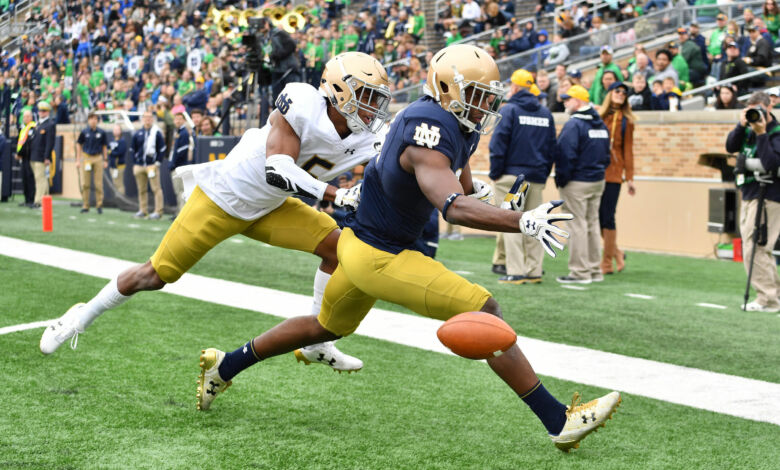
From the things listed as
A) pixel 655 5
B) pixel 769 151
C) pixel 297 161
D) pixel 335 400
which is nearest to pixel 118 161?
pixel 655 5

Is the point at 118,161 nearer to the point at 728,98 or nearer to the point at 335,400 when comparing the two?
the point at 728,98

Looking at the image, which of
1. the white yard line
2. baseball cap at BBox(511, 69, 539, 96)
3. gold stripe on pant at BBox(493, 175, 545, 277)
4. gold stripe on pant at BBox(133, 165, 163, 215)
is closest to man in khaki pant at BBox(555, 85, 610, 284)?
gold stripe on pant at BBox(493, 175, 545, 277)

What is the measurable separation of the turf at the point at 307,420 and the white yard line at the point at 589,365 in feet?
0.71

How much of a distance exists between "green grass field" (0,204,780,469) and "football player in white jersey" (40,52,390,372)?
0.37 metres

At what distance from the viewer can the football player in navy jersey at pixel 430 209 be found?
12.6ft

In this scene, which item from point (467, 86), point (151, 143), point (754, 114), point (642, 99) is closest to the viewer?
point (467, 86)

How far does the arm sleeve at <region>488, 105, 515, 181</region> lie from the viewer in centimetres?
937

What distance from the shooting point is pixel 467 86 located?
3.91 meters

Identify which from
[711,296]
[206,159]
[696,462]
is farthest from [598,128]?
[206,159]

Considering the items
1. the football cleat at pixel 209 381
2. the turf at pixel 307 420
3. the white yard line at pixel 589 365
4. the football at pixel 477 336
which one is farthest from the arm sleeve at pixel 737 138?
the football cleat at pixel 209 381

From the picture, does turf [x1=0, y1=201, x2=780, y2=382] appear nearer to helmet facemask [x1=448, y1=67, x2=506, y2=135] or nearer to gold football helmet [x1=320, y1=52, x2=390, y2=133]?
gold football helmet [x1=320, y1=52, x2=390, y2=133]

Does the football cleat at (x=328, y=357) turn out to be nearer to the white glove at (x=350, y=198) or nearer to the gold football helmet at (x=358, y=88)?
the white glove at (x=350, y=198)

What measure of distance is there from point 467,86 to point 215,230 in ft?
5.56

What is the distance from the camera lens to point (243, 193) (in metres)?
4.93
